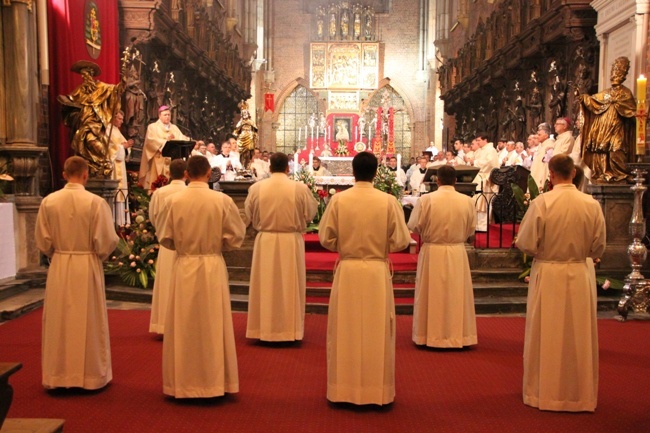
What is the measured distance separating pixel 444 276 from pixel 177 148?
505 centimetres

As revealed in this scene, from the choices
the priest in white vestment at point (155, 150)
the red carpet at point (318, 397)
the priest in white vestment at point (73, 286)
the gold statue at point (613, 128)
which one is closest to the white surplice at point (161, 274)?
the red carpet at point (318, 397)

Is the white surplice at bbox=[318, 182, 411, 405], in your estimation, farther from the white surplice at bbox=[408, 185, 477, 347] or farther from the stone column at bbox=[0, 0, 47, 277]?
the stone column at bbox=[0, 0, 47, 277]

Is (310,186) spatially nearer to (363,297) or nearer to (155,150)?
(155,150)

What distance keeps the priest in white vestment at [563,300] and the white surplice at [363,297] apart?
0.99 meters

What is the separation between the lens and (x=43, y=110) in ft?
33.5

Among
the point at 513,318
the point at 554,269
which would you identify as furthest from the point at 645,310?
the point at 554,269

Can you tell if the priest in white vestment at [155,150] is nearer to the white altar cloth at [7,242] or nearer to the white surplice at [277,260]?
the white altar cloth at [7,242]

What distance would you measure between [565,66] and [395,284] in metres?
7.25

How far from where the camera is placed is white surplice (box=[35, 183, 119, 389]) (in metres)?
5.16

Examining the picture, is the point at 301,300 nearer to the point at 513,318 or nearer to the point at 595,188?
the point at 513,318

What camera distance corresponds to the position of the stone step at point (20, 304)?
301 inches

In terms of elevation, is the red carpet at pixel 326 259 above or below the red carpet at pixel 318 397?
above

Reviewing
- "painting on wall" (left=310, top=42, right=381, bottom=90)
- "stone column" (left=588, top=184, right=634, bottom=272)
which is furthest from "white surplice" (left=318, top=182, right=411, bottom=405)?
"painting on wall" (left=310, top=42, right=381, bottom=90)

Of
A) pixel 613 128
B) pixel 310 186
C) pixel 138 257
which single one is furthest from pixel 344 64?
pixel 138 257
